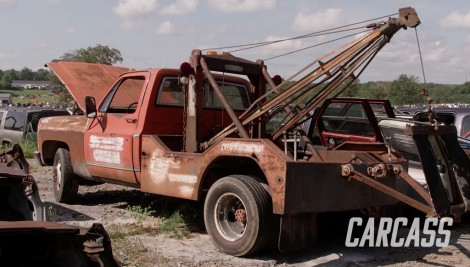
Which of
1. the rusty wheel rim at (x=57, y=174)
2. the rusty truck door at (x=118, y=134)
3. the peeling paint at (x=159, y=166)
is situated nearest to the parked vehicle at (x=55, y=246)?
the peeling paint at (x=159, y=166)

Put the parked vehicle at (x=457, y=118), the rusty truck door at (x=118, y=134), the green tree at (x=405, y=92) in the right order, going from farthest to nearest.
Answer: the green tree at (x=405, y=92)
the parked vehicle at (x=457, y=118)
the rusty truck door at (x=118, y=134)

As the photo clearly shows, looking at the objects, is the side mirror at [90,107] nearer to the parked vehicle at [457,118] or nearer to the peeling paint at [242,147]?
the peeling paint at [242,147]

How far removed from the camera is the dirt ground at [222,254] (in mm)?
5477

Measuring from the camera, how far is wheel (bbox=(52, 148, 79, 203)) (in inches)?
331

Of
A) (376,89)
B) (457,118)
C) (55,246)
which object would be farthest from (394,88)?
(55,246)

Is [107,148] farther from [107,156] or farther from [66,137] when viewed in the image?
[66,137]

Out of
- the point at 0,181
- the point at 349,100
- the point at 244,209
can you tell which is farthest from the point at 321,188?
the point at 0,181

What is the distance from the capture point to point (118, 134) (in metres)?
7.27

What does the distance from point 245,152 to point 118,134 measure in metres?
2.45

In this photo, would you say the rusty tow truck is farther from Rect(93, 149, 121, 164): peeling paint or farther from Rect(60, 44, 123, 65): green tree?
Rect(60, 44, 123, 65): green tree

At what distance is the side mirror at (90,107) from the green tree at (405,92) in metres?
24.1

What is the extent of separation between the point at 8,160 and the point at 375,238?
4248 mm

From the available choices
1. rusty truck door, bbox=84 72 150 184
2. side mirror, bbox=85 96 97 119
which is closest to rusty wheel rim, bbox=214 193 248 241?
rusty truck door, bbox=84 72 150 184

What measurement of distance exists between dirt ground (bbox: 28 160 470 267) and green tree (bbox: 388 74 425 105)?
23700mm
